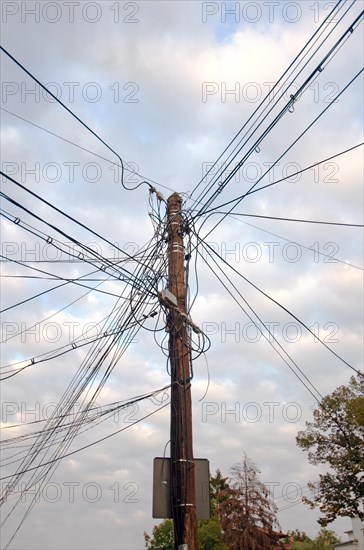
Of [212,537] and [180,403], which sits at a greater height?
[180,403]

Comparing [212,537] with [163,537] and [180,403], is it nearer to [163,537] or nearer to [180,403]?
[163,537]

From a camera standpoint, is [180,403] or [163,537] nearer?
[180,403]

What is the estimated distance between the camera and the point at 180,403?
9227 mm

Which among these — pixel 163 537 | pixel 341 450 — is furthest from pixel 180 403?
pixel 163 537

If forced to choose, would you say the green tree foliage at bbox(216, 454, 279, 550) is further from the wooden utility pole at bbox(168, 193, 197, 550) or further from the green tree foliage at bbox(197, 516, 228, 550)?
the wooden utility pole at bbox(168, 193, 197, 550)

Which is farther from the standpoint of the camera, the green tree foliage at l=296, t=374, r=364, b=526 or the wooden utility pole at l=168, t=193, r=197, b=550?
the green tree foliage at l=296, t=374, r=364, b=526

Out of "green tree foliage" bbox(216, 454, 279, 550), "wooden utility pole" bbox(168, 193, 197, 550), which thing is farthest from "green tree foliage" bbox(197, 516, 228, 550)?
"wooden utility pole" bbox(168, 193, 197, 550)

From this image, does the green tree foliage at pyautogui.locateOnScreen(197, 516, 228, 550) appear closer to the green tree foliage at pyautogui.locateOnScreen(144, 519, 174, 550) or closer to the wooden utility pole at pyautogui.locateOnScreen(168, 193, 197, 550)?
the green tree foliage at pyautogui.locateOnScreen(144, 519, 174, 550)

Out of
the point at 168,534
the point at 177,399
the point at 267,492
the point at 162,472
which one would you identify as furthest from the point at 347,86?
the point at 168,534

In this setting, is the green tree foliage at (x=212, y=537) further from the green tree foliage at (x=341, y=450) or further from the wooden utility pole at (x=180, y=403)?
the wooden utility pole at (x=180, y=403)

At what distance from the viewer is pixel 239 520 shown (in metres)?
35.7

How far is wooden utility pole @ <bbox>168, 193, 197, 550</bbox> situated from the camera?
27.8 ft

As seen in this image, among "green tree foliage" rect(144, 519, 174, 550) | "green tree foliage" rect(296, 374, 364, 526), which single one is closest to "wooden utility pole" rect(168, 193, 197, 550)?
"green tree foliage" rect(296, 374, 364, 526)

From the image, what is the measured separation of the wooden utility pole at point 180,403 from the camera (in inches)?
334
